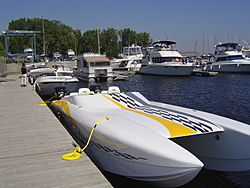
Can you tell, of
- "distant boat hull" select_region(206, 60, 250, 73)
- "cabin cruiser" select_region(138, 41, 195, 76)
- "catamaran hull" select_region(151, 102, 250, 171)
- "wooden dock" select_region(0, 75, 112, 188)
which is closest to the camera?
"wooden dock" select_region(0, 75, 112, 188)

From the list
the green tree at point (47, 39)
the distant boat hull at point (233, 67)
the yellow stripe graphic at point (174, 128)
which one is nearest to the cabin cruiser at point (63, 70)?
the yellow stripe graphic at point (174, 128)

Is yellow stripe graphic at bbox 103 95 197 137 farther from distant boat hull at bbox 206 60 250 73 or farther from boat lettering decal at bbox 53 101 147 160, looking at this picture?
distant boat hull at bbox 206 60 250 73

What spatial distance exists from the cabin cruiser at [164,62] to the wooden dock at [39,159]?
3263 cm

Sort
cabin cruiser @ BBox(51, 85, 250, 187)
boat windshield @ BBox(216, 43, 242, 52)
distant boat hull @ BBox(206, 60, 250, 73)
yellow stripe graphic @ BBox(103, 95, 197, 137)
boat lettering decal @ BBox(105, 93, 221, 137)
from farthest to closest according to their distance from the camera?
boat windshield @ BBox(216, 43, 242, 52)
distant boat hull @ BBox(206, 60, 250, 73)
boat lettering decal @ BBox(105, 93, 221, 137)
yellow stripe graphic @ BBox(103, 95, 197, 137)
cabin cruiser @ BBox(51, 85, 250, 187)

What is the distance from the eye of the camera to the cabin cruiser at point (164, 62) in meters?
38.6

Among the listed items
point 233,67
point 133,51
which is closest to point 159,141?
point 233,67

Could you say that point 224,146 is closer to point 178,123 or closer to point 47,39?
point 178,123

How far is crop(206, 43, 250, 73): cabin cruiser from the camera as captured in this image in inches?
1764

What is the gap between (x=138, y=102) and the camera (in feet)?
27.0

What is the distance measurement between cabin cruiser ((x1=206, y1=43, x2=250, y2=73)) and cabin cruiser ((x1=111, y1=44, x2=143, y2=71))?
15129 mm

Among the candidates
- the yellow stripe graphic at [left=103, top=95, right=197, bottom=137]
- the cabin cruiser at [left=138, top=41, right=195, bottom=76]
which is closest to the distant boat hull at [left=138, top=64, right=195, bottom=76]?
the cabin cruiser at [left=138, top=41, right=195, bottom=76]

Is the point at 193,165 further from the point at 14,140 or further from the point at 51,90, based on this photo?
the point at 51,90

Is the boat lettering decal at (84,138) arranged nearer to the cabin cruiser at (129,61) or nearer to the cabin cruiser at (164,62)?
the cabin cruiser at (164,62)

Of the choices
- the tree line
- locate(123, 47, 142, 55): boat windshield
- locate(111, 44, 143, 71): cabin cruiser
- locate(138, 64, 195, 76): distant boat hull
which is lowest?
locate(138, 64, 195, 76): distant boat hull
